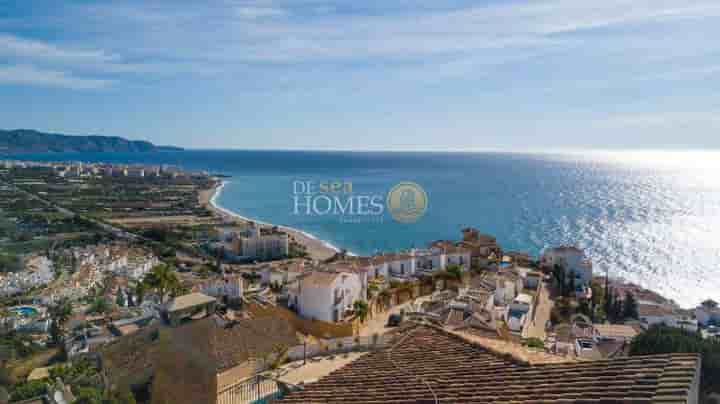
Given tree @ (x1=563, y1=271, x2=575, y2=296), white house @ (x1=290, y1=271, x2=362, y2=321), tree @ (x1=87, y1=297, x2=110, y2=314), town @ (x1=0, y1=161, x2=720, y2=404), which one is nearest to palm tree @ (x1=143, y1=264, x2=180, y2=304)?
town @ (x1=0, y1=161, x2=720, y2=404)

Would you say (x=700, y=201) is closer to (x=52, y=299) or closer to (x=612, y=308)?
(x=612, y=308)

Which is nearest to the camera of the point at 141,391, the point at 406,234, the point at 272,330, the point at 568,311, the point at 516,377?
the point at 516,377

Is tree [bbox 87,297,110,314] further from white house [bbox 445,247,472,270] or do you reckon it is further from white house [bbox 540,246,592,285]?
white house [bbox 540,246,592,285]

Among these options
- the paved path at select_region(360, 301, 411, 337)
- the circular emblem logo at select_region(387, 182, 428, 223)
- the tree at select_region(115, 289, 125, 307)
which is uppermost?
the circular emblem logo at select_region(387, 182, 428, 223)

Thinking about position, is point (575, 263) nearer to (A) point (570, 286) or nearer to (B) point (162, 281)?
(A) point (570, 286)

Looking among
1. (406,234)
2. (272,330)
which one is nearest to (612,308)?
(272,330)

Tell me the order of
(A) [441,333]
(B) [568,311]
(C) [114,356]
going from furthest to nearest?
(B) [568,311], (C) [114,356], (A) [441,333]
